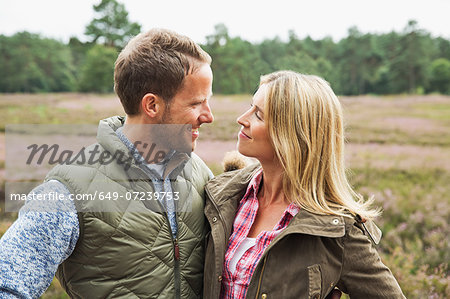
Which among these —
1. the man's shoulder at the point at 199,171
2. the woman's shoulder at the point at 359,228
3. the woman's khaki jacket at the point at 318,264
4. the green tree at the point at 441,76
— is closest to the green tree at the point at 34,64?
the man's shoulder at the point at 199,171

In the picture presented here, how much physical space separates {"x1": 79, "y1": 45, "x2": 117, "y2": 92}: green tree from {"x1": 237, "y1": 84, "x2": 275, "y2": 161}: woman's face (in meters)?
11.0

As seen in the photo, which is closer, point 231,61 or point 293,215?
point 293,215

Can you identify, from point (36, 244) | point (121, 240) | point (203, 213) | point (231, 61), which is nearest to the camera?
point (36, 244)

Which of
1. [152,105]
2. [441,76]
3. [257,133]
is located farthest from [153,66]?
[441,76]

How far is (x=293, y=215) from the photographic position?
2.22 meters

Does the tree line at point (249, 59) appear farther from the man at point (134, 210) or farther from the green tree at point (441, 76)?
the man at point (134, 210)

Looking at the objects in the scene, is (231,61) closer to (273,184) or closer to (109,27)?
(109,27)

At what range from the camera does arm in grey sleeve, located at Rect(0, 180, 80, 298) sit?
1.67 m

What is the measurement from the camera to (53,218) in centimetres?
176

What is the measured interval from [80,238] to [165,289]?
507 mm

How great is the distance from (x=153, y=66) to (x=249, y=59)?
9.47 m

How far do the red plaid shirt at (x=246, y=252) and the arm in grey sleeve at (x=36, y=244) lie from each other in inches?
33.4

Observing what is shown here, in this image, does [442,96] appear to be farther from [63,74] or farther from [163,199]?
[163,199]

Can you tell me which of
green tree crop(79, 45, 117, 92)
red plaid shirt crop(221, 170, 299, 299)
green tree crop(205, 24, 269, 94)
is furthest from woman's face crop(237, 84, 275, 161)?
green tree crop(79, 45, 117, 92)
